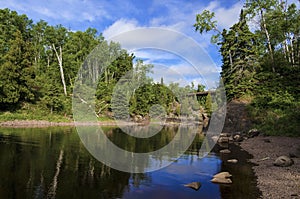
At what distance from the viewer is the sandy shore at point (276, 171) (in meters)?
10.0

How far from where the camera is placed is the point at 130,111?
2189 inches

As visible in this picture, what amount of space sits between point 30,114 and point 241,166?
109 feet

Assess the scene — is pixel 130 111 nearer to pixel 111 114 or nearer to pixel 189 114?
pixel 111 114

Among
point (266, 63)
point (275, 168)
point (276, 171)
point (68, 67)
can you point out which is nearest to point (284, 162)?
point (275, 168)

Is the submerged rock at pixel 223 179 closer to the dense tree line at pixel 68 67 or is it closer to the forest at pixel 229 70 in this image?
the forest at pixel 229 70

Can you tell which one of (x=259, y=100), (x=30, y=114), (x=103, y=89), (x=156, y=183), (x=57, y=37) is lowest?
(x=156, y=183)

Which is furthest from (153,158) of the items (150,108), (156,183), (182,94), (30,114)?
(182,94)

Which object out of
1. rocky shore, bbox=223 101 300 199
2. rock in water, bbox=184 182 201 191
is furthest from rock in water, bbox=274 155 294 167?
rock in water, bbox=184 182 201 191

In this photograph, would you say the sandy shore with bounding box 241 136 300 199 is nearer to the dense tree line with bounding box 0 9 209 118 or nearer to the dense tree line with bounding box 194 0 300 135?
the dense tree line with bounding box 194 0 300 135

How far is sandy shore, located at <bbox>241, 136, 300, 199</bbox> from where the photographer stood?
10.0m

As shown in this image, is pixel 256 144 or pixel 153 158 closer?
pixel 153 158

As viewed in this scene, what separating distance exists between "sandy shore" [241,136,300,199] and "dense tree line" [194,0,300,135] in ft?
15.2

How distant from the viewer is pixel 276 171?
13211mm

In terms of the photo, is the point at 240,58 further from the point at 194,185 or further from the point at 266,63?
the point at 194,185
